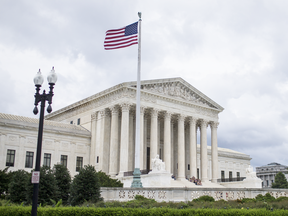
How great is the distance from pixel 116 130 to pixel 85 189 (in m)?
26.9

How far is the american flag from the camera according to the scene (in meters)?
33.1

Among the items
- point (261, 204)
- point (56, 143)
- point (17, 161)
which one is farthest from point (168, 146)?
point (261, 204)

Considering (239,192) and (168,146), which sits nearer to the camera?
(239,192)

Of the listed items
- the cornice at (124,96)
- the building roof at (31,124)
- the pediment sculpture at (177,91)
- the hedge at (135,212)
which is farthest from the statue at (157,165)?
the hedge at (135,212)

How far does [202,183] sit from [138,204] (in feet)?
129

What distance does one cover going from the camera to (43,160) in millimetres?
49250

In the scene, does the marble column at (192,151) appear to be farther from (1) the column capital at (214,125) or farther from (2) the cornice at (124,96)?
(1) the column capital at (214,125)

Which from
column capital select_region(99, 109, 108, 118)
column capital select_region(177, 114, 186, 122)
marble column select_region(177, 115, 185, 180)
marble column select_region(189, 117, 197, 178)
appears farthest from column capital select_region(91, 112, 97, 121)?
marble column select_region(189, 117, 197, 178)

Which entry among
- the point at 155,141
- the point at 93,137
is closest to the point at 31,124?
the point at 93,137

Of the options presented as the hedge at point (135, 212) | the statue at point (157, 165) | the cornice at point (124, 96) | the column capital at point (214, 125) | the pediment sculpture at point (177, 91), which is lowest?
the hedge at point (135, 212)

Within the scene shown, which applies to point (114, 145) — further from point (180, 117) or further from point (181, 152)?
point (180, 117)

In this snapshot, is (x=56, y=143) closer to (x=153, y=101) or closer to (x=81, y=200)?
(x=153, y=101)

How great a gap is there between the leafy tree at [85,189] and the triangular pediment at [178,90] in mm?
26987

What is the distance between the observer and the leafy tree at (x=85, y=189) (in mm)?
23641
